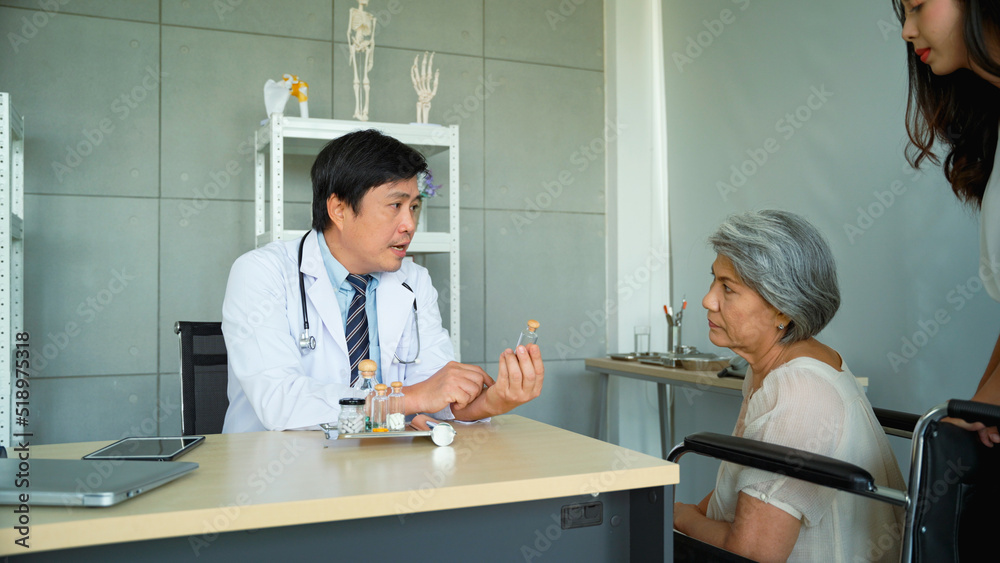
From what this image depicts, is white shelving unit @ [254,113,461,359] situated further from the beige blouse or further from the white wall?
the beige blouse

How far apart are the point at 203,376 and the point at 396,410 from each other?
32.1 inches

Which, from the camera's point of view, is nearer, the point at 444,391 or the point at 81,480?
the point at 81,480

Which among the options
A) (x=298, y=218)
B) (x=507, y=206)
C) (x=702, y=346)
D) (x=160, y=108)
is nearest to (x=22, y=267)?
(x=160, y=108)

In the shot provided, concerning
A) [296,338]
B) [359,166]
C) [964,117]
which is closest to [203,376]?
[296,338]

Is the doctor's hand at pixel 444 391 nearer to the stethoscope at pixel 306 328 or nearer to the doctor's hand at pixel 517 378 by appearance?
the doctor's hand at pixel 517 378

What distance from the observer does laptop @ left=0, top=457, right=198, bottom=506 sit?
89cm

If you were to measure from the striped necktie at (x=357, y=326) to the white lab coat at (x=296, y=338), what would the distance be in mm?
39

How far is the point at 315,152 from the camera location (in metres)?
3.13

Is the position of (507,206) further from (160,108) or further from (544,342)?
(160,108)

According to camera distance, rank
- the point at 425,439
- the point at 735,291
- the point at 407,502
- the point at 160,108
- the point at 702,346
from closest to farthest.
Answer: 1. the point at 407,502
2. the point at 425,439
3. the point at 735,291
4. the point at 160,108
5. the point at 702,346

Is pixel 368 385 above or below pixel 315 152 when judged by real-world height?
below

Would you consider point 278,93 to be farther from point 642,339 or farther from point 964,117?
point 964,117

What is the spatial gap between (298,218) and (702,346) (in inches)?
77.6

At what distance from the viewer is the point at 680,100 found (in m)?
3.61
